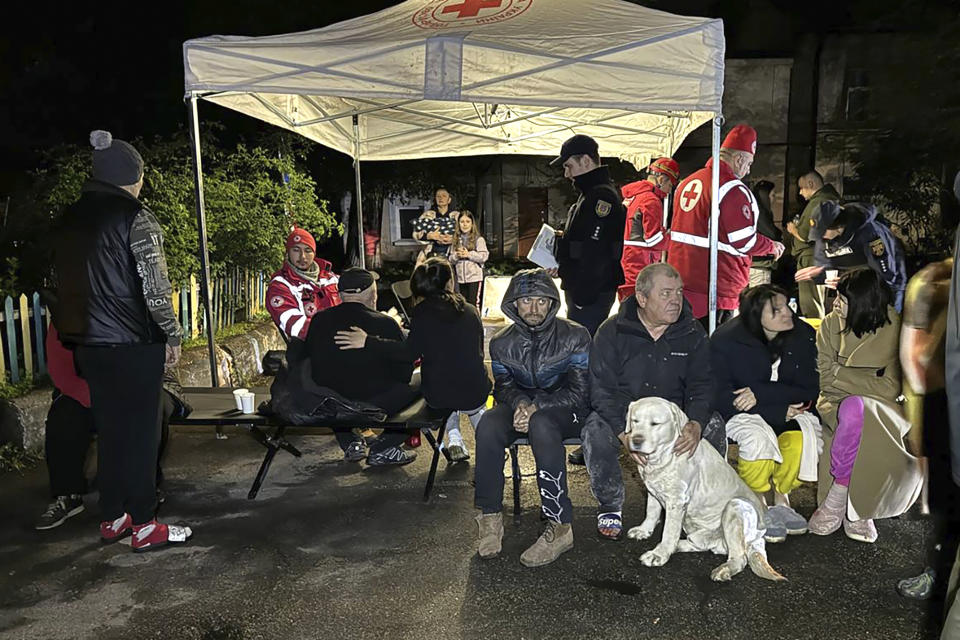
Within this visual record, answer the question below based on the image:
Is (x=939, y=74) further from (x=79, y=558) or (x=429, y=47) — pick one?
(x=79, y=558)

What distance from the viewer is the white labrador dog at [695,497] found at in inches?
144

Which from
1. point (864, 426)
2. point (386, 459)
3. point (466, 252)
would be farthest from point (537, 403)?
point (466, 252)

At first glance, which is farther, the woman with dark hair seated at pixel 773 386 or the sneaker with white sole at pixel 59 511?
the sneaker with white sole at pixel 59 511

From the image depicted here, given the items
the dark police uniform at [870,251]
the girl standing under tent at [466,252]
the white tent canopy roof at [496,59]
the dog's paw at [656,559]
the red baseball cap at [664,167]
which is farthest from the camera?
the girl standing under tent at [466,252]

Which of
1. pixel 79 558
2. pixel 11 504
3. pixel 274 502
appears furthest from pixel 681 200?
pixel 11 504

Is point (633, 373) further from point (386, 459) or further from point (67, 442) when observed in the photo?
point (67, 442)

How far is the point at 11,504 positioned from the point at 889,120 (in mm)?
19372

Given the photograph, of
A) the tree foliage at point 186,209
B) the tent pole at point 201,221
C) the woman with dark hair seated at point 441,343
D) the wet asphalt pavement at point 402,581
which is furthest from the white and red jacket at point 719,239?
the tree foliage at point 186,209

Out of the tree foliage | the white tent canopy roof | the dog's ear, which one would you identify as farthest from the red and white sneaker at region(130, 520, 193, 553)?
the tree foliage

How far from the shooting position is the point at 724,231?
559 cm

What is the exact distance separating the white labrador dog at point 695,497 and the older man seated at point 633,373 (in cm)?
30

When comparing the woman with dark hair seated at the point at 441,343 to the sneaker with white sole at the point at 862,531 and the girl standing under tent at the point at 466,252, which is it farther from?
the girl standing under tent at the point at 466,252

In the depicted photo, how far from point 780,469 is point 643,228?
3.07 m

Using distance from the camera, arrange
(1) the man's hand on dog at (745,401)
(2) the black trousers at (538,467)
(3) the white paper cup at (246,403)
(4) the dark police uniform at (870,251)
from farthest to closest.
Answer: (4) the dark police uniform at (870,251)
(3) the white paper cup at (246,403)
(1) the man's hand on dog at (745,401)
(2) the black trousers at (538,467)
